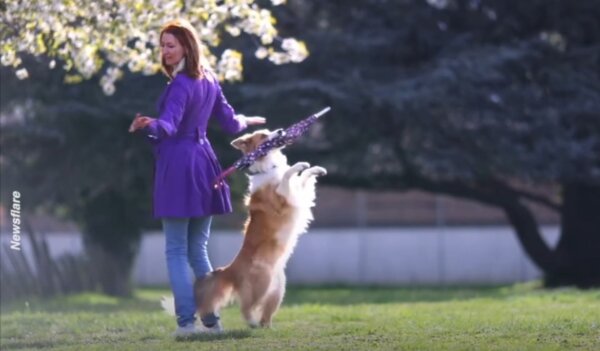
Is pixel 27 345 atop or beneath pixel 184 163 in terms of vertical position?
beneath

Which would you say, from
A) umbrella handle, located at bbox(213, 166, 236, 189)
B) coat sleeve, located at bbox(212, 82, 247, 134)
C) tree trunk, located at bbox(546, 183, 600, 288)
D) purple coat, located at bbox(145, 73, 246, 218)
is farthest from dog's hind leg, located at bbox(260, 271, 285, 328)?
tree trunk, located at bbox(546, 183, 600, 288)

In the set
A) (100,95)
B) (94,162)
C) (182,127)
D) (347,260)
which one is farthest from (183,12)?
(347,260)

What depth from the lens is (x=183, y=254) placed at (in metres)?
8.68

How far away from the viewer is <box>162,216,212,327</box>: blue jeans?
8.62 metres

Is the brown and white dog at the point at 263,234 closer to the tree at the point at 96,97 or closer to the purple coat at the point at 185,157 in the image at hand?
the purple coat at the point at 185,157

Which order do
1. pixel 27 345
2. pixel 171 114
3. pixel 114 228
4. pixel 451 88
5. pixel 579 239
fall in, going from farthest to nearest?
pixel 114 228 < pixel 579 239 < pixel 451 88 < pixel 27 345 < pixel 171 114

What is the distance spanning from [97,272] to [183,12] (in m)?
9.67

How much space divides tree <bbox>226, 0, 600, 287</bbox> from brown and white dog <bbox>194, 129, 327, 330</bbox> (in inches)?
367

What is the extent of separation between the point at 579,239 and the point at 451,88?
479 centimetres

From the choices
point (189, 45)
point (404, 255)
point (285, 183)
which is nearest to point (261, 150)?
point (285, 183)

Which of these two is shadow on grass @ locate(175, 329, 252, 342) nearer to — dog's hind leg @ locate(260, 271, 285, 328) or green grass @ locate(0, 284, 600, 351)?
green grass @ locate(0, 284, 600, 351)

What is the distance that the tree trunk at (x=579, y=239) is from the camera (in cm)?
2119

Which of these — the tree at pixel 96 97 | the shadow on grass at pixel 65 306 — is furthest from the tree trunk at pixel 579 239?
the shadow on grass at pixel 65 306

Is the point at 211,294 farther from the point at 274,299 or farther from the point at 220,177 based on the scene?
the point at 220,177
